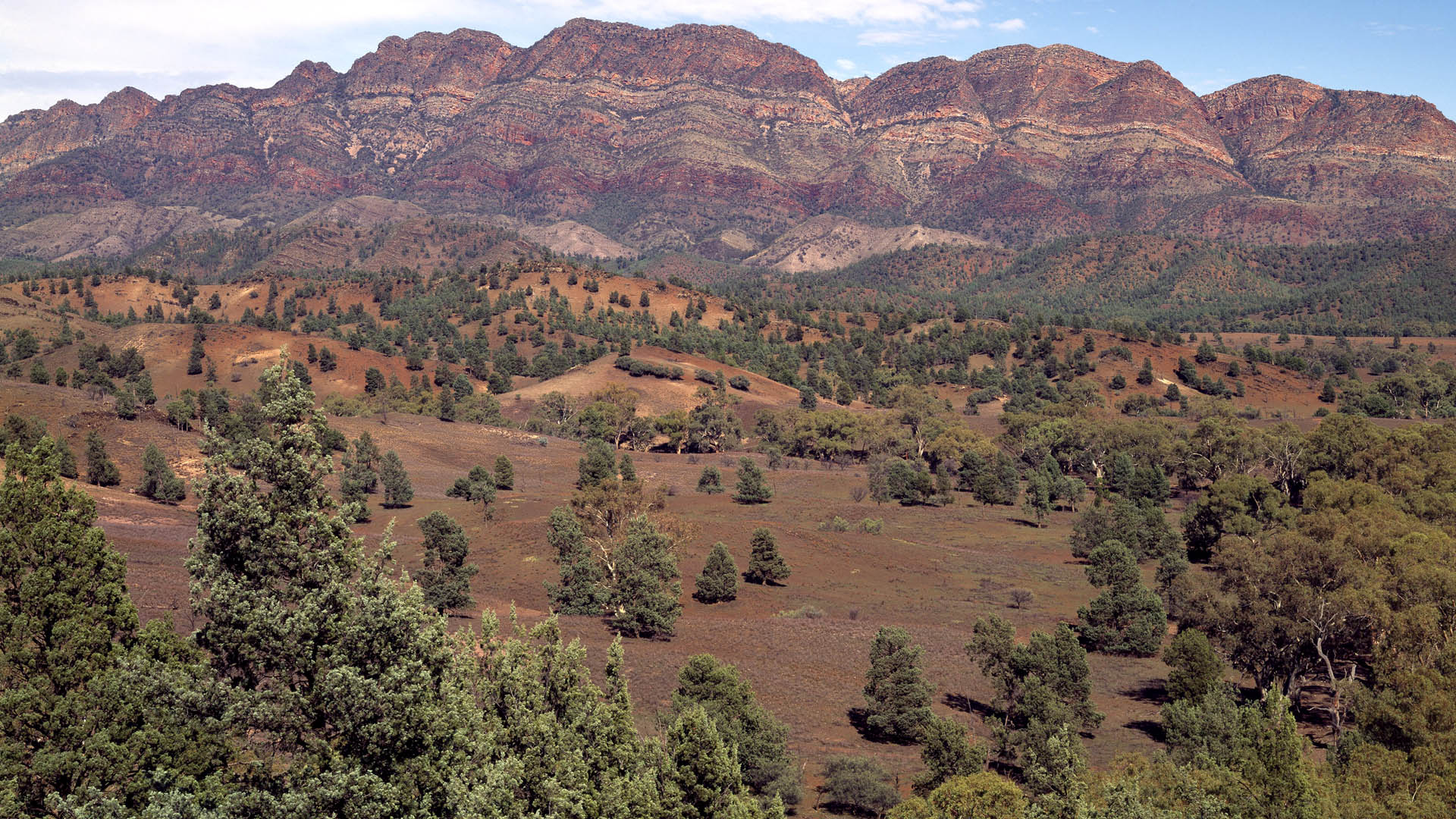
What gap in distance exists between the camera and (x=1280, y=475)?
98.4 meters

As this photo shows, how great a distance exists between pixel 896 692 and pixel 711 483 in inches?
2520

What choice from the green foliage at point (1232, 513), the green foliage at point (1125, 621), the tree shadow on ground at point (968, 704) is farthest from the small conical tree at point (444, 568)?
the green foliage at point (1232, 513)

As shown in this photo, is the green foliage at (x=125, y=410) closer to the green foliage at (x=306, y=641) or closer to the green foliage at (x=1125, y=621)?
the green foliage at (x=1125, y=621)

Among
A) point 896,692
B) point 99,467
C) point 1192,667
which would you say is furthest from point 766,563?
point 99,467

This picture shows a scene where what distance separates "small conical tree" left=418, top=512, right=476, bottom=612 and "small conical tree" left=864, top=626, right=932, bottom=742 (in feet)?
81.7

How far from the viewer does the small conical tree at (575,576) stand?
60.6 m

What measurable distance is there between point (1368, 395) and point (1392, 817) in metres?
146

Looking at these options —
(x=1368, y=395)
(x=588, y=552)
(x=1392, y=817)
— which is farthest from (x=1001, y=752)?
(x=1368, y=395)

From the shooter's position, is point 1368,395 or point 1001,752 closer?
point 1001,752

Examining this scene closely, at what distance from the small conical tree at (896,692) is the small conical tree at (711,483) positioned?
2397 inches

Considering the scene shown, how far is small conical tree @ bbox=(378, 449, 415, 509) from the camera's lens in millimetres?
92125

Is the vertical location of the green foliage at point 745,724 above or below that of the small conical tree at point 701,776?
below

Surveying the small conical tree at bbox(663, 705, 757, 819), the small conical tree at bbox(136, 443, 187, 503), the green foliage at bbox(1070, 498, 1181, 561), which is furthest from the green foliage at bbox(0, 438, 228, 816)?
the green foliage at bbox(1070, 498, 1181, 561)

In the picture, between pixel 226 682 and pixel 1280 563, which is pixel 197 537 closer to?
pixel 226 682
